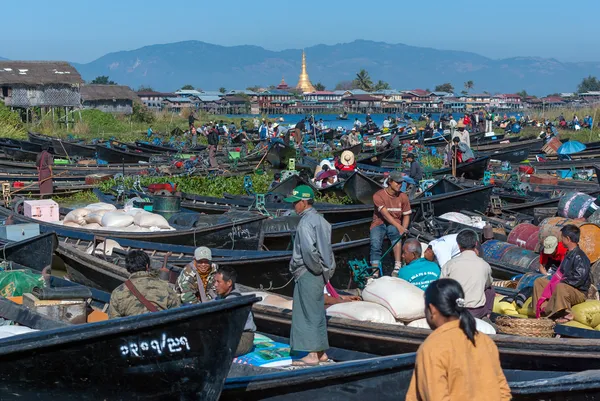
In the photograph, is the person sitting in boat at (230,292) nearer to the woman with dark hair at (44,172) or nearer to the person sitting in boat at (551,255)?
the person sitting in boat at (551,255)

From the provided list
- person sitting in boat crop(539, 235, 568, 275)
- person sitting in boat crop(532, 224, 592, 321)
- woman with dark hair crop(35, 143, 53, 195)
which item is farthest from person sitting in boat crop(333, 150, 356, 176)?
person sitting in boat crop(532, 224, 592, 321)

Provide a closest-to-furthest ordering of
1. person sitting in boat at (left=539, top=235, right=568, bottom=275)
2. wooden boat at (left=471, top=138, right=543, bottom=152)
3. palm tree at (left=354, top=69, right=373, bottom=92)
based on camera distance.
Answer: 1. person sitting in boat at (left=539, top=235, right=568, bottom=275)
2. wooden boat at (left=471, top=138, right=543, bottom=152)
3. palm tree at (left=354, top=69, right=373, bottom=92)

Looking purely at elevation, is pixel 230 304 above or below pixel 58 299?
above

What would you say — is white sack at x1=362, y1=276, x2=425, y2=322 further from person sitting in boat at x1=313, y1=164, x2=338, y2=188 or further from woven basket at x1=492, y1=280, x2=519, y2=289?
person sitting in boat at x1=313, y1=164, x2=338, y2=188

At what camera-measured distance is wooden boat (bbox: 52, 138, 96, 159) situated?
3025cm

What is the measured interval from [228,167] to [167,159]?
4.05 m

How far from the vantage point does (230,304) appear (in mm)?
5480

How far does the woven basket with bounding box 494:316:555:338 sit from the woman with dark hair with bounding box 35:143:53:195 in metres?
14.0

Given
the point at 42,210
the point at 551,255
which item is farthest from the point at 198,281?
the point at 42,210

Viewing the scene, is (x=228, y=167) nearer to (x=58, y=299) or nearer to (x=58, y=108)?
(x=58, y=299)

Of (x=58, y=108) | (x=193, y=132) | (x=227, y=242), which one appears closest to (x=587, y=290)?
(x=227, y=242)

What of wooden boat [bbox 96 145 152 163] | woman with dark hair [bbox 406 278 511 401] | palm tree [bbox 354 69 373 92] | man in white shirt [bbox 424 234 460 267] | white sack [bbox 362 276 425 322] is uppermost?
palm tree [bbox 354 69 373 92]

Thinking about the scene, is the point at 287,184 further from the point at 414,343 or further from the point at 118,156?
the point at 118,156

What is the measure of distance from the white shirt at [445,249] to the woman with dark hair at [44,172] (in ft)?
40.1
